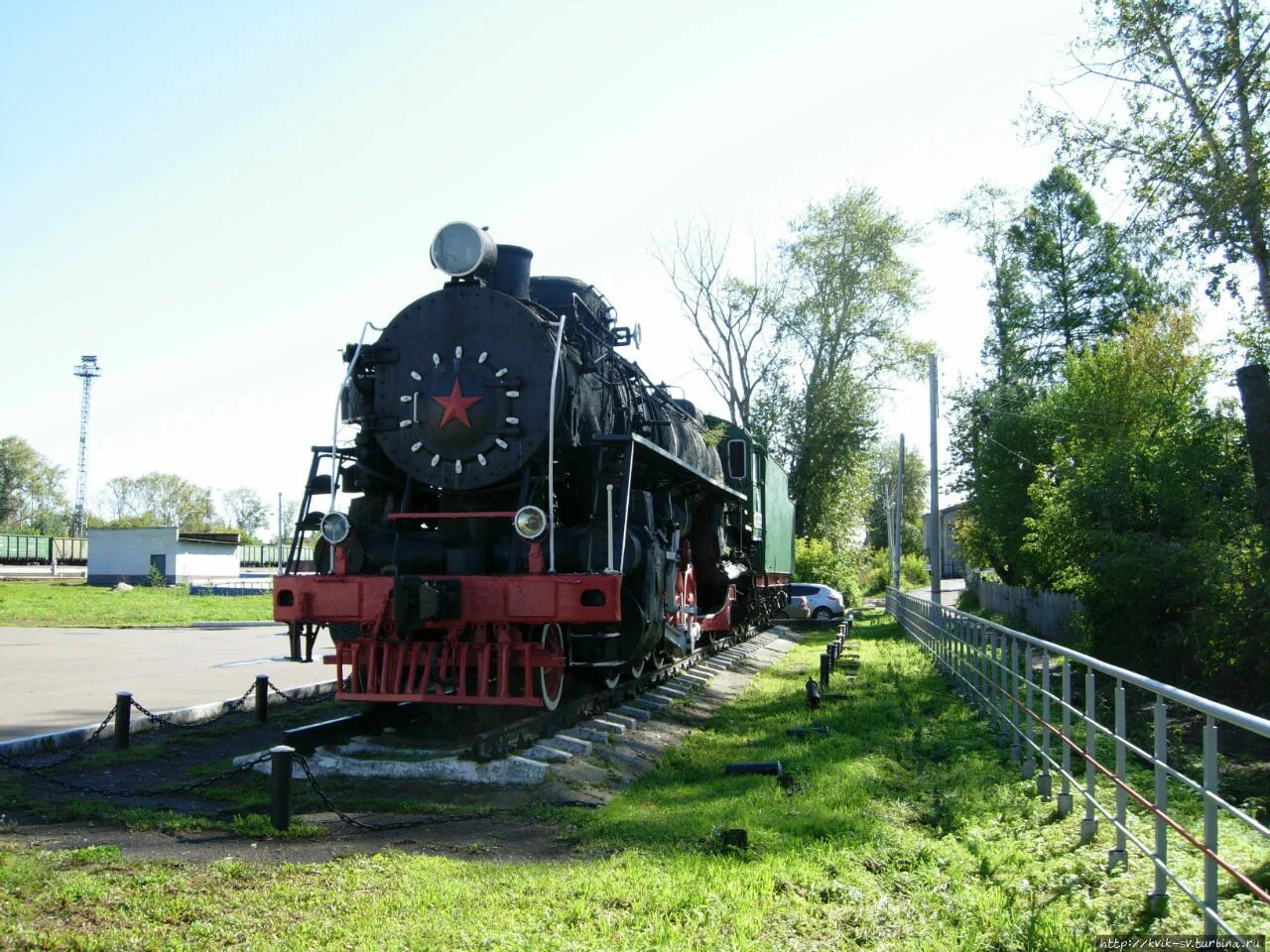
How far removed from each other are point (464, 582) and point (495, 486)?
1.07 m

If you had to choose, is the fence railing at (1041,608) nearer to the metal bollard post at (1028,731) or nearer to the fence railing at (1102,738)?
the fence railing at (1102,738)

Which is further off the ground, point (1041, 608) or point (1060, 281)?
point (1060, 281)

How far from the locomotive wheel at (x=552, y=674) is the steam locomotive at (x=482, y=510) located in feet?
0.07

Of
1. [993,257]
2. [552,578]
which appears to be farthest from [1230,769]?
[993,257]

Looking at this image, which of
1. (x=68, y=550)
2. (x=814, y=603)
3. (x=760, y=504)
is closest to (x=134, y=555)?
(x=68, y=550)

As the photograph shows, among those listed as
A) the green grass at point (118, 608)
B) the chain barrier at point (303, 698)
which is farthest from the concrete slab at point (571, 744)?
the green grass at point (118, 608)

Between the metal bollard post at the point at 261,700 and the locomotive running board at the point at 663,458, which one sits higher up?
the locomotive running board at the point at 663,458

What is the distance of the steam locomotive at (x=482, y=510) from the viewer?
316 inches

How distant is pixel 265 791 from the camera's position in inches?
279

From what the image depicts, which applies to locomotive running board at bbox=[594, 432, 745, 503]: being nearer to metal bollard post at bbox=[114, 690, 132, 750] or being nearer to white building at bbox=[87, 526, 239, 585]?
metal bollard post at bbox=[114, 690, 132, 750]

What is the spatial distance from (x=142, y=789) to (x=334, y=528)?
2474 millimetres

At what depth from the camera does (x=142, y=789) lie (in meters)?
7.20

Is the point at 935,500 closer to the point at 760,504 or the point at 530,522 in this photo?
the point at 760,504

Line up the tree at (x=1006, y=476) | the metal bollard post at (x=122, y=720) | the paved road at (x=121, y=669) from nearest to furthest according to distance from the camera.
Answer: the metal bollard post at (x=122, y=720) < the paved road at (x=121, y=669) < the tree at (x=1006, y=476)
